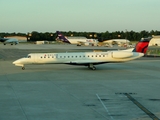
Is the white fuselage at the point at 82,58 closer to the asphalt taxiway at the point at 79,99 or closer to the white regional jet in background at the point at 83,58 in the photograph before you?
the white regional jet in background at the point at 83,58

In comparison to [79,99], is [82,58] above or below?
above

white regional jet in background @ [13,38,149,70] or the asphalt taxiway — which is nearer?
the asphalt taxiway

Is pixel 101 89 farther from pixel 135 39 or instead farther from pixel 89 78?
pixel 135 39

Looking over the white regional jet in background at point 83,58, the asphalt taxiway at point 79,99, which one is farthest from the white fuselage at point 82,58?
the asphalt taxiway at point 79,99

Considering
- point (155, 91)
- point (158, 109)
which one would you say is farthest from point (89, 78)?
point (158, 109)

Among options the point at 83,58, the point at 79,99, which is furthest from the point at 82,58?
the point at 79,99

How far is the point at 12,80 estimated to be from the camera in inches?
1015

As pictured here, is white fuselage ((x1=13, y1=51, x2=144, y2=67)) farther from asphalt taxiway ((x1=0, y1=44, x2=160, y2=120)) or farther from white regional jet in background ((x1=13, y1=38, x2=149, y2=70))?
asphalt taxiway ((x1=0, y1=44, x2=160, y2=120))

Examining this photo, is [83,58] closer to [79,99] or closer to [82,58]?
[82,58]

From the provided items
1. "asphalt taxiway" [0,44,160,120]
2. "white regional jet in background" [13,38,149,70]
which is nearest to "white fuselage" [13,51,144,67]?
"white regional jet in background" [13,38,149,70]

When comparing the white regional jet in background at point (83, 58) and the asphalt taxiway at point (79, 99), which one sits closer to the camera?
the asphalt taxiway at point (79, 99)

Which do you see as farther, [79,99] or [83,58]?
[83,58]

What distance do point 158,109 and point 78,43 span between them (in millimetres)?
110740

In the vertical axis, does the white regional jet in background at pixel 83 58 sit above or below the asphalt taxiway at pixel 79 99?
above
